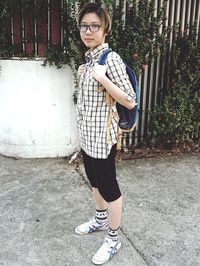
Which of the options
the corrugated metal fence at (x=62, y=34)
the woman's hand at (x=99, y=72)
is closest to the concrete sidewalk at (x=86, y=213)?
the corrugated metal fence at (x=62, y=34)

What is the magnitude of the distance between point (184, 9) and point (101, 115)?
9.37ft

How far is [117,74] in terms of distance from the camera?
239 centimetres

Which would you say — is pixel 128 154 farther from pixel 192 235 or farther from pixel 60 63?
pixel 192 235

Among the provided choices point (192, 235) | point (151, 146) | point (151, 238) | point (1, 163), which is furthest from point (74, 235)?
point (151, 146)

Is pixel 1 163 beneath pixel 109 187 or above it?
beneath

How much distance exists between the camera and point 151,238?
300 centimetres

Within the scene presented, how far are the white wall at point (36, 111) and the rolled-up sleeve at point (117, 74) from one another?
1.98 metres

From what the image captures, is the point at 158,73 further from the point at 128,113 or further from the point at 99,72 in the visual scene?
the point at 99,72

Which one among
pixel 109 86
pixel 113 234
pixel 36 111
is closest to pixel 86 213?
pixel 113 234

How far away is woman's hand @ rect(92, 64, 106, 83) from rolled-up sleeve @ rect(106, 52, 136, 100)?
0.17ft

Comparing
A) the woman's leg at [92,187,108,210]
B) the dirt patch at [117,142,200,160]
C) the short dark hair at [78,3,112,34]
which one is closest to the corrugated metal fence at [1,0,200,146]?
the dirt patch at [117,142,200,160]

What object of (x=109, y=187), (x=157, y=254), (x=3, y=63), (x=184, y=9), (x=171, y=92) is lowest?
(x=157, y=254)

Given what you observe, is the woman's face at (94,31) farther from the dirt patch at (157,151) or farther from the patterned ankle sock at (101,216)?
the dirt patch at (157,151)

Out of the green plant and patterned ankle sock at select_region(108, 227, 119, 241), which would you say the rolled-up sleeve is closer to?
patterned ankle sock at select_region(108, 227, 119, 241)
